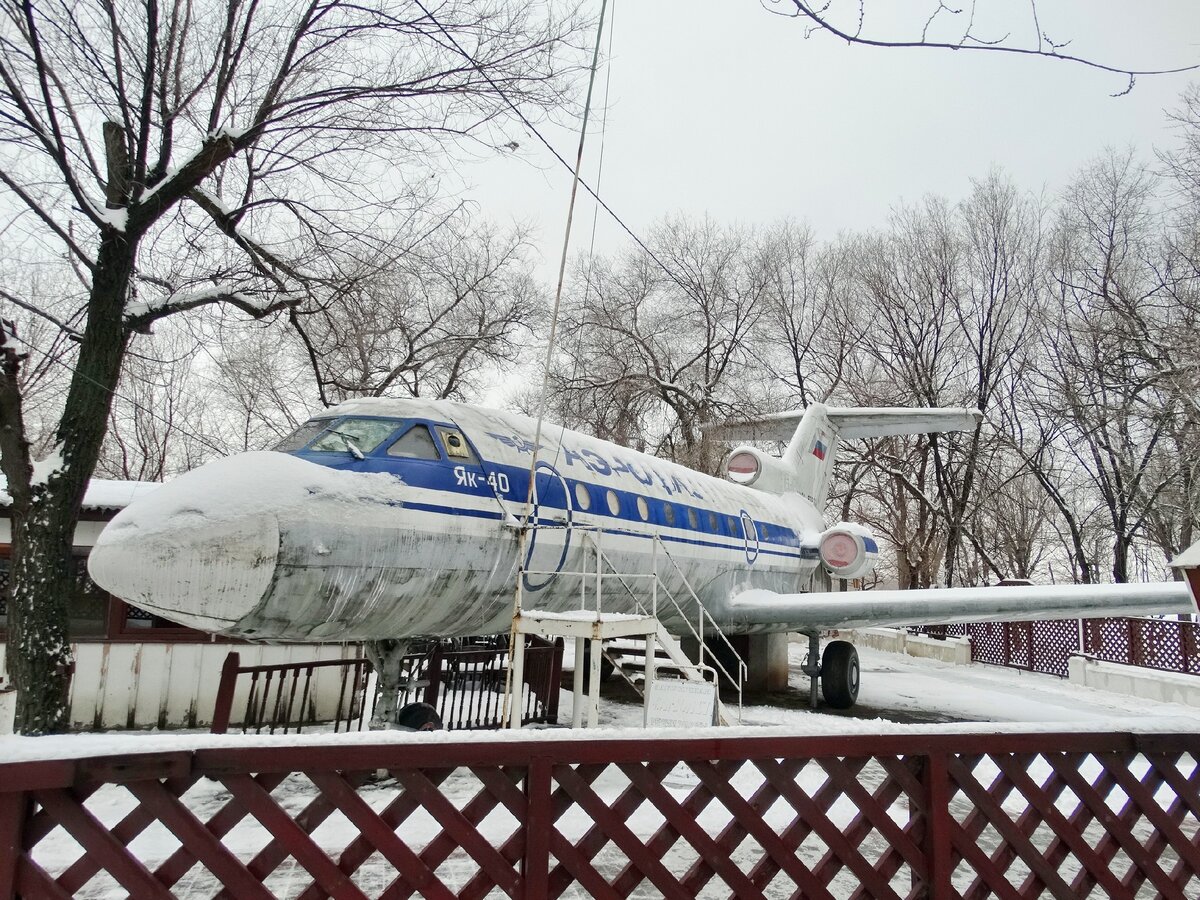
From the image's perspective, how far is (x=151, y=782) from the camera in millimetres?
2205

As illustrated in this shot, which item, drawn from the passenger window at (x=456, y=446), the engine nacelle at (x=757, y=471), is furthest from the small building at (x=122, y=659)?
the engine nacelle at (x=757, y=471)

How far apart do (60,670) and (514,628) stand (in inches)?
186

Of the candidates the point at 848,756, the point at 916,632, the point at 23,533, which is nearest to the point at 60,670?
the point at 23,533

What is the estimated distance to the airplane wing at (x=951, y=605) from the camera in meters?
10.4

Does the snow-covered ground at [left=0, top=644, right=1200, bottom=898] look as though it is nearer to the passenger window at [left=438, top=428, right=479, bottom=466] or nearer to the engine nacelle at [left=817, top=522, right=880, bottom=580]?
the engine nacelle at [left=817, top=522, right=880, bottom=580]

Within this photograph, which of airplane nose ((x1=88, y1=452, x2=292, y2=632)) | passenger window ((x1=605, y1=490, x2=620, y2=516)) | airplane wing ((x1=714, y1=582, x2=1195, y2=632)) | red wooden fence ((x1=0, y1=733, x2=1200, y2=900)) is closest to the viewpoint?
red wooden fence ((x1=0, y1=733, x2=1200, y2=900))

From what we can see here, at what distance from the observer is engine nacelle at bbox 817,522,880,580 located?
14.9 metres

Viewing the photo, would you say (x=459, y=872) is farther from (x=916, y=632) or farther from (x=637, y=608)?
(x=916, y=632)

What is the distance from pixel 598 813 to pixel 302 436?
5.27 m

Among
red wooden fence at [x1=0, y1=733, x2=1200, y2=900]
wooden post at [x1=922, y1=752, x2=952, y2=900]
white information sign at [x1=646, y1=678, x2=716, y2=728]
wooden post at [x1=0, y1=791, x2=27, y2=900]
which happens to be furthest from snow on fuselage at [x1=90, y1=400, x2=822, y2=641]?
wooden post at [x1=922, y1=752, x2=952, y2=900]

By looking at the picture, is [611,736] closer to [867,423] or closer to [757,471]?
[757,471]

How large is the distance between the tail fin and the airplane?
17.6ft

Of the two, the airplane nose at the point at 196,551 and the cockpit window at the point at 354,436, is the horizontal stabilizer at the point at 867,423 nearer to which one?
the cockpit window at the point at 354,436

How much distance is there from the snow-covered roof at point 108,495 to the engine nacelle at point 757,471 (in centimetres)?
1024
